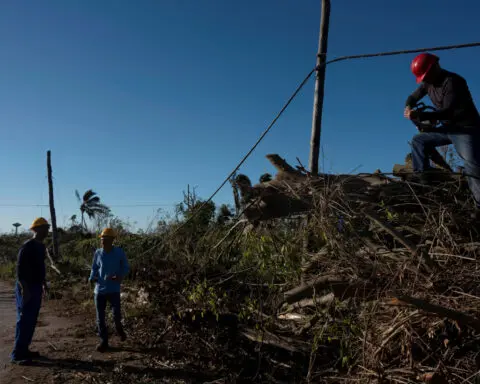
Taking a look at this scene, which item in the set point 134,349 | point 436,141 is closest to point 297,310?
point 436,141

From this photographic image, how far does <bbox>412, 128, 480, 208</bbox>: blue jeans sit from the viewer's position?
3.87m

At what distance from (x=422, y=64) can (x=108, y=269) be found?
16.7ft

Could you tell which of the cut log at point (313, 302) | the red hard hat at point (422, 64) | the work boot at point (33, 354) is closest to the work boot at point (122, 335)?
the work boot at point (33, 354)

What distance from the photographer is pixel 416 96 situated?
15.0 feet

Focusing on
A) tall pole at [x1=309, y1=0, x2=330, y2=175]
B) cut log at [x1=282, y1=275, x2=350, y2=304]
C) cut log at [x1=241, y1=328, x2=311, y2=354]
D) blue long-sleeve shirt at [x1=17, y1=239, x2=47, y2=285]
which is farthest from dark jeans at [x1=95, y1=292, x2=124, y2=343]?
tall pole at [x1=309, y1=0, x2=330, y2=175]

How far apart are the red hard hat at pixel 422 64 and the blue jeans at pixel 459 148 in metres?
0.64

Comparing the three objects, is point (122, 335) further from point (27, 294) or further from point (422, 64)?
point (422, 64)

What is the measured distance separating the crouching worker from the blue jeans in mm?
Result: 4502

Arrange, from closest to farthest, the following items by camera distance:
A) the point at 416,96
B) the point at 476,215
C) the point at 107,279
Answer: the point at 476,215 → the point at 416,96 → the point at 107,279

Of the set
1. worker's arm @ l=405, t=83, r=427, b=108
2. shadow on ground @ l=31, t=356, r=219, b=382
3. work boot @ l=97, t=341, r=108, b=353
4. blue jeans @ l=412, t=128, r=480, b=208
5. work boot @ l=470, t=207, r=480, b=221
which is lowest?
shadow on ground @ l=31, t=356, r=219, b=382

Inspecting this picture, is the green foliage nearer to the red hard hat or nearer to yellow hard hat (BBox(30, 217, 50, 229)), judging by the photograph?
the red hard hat

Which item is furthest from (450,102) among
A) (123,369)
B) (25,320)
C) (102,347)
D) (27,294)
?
(25,320)

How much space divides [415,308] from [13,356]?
5.43m

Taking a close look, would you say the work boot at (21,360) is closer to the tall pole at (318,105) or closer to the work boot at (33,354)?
the work boot at (33,354)
